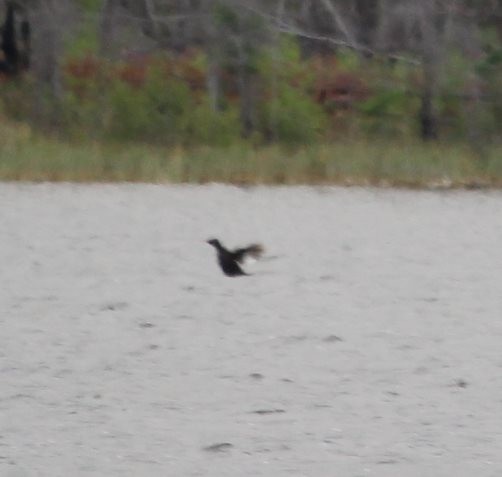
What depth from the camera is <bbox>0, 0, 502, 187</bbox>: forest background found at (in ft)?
60.0

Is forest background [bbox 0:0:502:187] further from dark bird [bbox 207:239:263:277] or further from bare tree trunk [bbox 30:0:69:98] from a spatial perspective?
dark bird [bbox 207:239:263:277]

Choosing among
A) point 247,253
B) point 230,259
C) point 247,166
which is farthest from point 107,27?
point 230,259

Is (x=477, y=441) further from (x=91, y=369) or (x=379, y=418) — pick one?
(x=91, y=369)

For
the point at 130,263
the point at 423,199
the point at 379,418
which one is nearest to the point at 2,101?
the point at 423,199

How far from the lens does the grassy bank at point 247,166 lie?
1747 cm

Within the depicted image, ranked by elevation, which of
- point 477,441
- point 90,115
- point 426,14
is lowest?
point 477,441

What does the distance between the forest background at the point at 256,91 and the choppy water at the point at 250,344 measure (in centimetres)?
296

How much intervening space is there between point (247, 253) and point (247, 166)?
6.59 meters

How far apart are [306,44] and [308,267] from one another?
52.2ft

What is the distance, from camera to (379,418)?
6684 mm

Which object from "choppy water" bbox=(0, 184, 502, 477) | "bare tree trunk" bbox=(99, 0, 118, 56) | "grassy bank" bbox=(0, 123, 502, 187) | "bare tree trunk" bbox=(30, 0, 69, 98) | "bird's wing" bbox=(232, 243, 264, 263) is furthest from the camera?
"bare tree trunk" bbox=(99, 0, 118, 56)

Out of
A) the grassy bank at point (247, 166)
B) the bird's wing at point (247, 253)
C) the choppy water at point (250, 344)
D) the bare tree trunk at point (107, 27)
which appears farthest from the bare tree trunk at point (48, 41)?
the bird's wing at point (247, 253)

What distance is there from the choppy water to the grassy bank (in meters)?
1.98

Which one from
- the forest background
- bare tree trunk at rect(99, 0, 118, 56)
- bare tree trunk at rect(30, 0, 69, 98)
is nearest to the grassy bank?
the forest background
